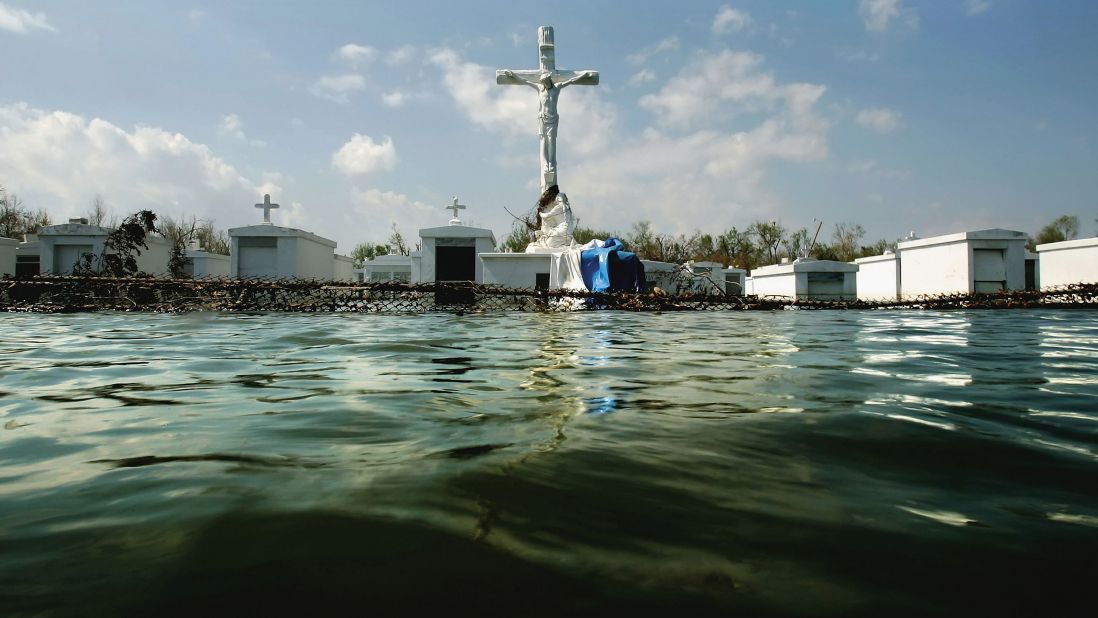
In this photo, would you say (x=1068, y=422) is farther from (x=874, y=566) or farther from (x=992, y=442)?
(x=874, y=566)

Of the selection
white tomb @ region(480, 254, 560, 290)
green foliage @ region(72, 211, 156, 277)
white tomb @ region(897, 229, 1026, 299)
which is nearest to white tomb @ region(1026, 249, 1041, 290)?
white tomb @ region(897, 229, 1026, 299)

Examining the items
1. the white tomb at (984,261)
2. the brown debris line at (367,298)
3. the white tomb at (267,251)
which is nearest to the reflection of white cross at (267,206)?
the white tomb at (267,251)

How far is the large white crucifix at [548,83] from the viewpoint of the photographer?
21.5m

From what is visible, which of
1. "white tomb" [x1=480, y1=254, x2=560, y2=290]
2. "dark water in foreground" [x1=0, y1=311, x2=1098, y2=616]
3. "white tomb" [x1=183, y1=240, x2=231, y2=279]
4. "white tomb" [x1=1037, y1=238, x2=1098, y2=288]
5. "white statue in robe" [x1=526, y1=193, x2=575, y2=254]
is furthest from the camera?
"white tomb" [x1=183, y1=240, x2=231, y2=279]

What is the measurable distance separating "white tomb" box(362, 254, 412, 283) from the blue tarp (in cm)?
1189

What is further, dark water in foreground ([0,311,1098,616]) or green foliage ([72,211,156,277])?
green foliage ([72,211,156,277])

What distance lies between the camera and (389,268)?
87.9ft

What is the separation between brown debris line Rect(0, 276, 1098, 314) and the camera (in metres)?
12.3

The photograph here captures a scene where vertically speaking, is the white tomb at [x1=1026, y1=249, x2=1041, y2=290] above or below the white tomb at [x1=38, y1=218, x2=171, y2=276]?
below

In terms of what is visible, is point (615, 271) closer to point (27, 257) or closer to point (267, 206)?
point (267, 206)

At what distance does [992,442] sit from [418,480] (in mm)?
1821

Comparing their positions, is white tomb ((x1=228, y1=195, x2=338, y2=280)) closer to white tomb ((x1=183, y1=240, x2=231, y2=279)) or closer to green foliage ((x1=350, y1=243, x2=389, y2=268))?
white tomb ((x1=183, y1=240, x2=231, y2=279))

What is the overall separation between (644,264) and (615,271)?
14.5 ft

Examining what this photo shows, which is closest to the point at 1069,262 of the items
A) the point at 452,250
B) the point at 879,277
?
the point at 879,277
